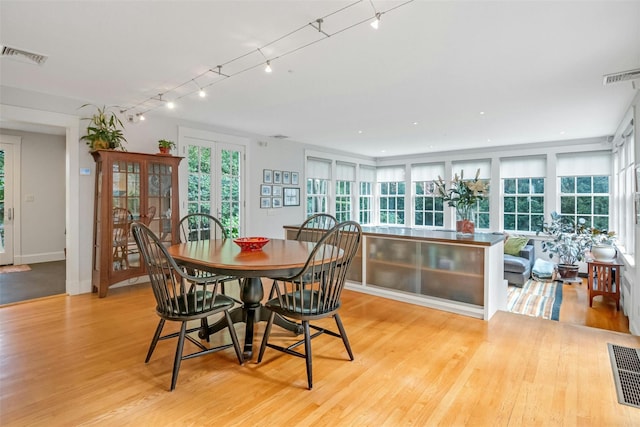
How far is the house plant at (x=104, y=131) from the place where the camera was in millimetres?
4023

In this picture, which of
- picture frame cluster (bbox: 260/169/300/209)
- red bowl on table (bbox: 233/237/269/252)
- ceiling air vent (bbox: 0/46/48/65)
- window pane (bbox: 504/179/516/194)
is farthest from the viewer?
window pane (bbox: 504/179/516/194)

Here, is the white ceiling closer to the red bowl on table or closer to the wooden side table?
the red bowl on table

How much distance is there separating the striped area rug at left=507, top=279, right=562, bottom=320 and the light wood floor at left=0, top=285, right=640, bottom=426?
1.29 m

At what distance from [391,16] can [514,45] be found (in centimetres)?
109

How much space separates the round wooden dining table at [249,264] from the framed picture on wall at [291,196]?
349 cm

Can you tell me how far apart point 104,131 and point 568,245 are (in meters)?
7.34

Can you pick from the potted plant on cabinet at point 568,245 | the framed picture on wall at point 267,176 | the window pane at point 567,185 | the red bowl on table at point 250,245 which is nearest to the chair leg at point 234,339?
the red bowl on table at point 250,245

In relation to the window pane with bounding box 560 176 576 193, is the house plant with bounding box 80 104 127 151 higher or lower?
higher

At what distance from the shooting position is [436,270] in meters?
3.61

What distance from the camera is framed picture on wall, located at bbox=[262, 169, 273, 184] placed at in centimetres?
618

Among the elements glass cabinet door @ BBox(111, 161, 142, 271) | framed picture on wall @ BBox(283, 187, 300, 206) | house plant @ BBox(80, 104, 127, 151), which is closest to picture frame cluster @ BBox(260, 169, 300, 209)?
framed picture on wall @ BBox(283, 187, 300, 206)

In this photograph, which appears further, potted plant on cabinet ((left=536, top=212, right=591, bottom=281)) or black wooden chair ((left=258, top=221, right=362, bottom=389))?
potted plant on cabinet ((left=536, top=212, right=591, bottom=281))

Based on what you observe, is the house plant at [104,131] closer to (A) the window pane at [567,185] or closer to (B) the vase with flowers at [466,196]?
(B) the vase with flowers at [466,196]

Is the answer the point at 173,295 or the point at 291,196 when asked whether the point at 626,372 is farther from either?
the point at 291,196
